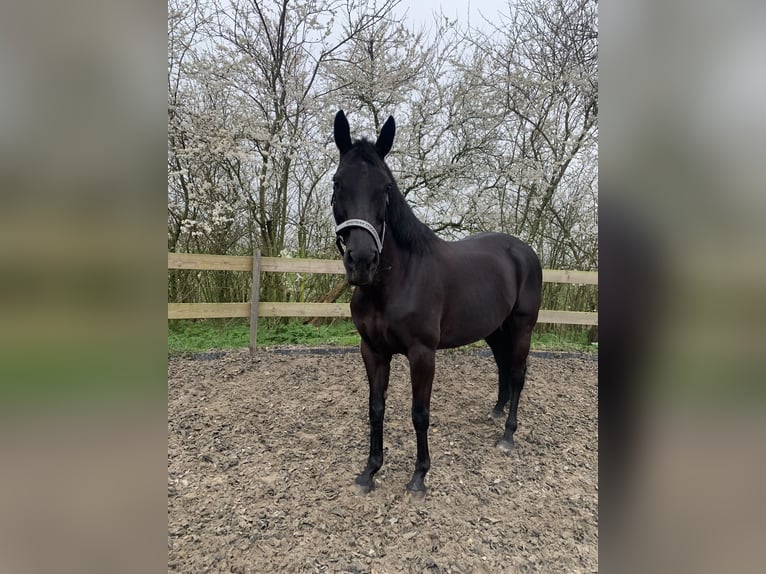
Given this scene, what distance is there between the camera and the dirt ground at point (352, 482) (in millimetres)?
1957

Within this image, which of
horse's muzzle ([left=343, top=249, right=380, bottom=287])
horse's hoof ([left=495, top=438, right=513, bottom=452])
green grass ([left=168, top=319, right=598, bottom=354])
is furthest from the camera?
green grass ([left=168, top=319, right=598, bottom=354])

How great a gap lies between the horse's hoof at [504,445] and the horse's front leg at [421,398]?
88 centimetres

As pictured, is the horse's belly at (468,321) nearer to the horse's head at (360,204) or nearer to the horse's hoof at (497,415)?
the horse's head at (360,204)

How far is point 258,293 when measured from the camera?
5.42m

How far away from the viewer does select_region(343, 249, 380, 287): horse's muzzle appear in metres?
1.91

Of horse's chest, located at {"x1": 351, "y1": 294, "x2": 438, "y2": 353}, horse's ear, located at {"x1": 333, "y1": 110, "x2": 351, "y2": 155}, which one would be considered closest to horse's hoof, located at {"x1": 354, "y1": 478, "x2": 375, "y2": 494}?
horse's chest, located at {"x1": 351, "y1": 294, "x2": 438, "y2": 353}

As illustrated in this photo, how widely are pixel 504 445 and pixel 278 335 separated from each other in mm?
4267

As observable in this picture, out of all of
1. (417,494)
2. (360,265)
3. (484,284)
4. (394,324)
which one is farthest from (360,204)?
(417,494)

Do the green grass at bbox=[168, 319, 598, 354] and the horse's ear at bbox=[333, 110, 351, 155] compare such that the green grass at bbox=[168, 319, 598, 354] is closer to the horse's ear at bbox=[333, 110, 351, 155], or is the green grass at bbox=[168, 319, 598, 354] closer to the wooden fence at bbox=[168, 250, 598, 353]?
the wooden fence at bbox=[168, 250, 598, 353]
